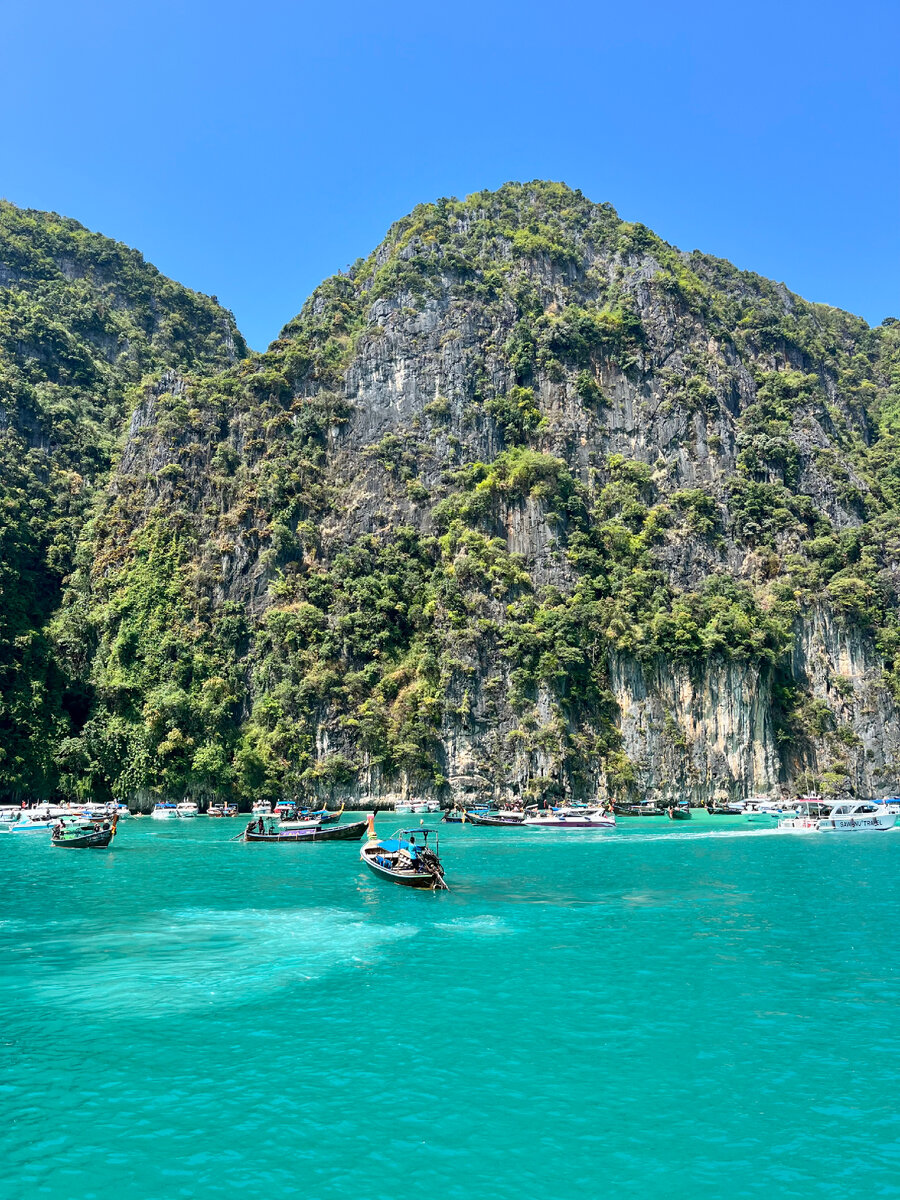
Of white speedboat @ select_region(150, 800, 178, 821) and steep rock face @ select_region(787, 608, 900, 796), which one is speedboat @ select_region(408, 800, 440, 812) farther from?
steep rock face @ select_region(787, 608, 900, 796)

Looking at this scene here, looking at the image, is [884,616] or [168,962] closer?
[168,962]

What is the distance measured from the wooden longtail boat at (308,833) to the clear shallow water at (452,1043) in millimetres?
19728

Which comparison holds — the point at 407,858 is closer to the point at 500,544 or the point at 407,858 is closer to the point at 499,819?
the point at 499,819

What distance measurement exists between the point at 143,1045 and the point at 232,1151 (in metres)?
5.60

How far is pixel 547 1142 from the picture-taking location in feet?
43.0

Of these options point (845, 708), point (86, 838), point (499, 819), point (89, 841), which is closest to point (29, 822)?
point (89, 841)

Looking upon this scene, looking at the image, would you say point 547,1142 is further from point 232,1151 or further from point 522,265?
point 522,265

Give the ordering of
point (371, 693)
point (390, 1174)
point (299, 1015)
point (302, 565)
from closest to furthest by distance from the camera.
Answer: point (390, 1174), point (299, 1015), point (371, 693), point (302, 565)

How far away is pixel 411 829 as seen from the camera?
57406 millimetres

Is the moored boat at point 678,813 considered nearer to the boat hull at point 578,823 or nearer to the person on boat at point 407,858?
the boat hull at point 578,823

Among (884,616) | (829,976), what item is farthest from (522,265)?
(829,976)

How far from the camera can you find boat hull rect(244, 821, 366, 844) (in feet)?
181

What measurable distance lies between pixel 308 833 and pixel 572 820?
72.2 ft

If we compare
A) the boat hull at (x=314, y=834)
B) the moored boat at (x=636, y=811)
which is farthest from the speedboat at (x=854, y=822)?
the boat hull at (x=314, y=834)
